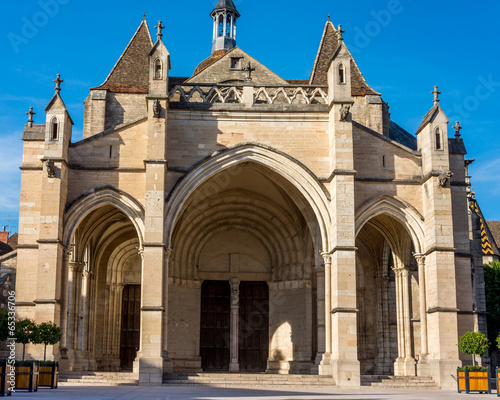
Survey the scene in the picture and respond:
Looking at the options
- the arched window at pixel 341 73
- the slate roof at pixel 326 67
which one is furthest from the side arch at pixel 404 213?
the slate roof at pixel 326 67

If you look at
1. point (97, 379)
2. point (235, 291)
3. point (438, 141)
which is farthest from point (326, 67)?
point (97, 379)

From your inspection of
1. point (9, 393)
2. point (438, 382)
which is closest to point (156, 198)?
point (9, 393)

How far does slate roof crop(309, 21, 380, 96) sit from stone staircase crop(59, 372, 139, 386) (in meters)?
12.5

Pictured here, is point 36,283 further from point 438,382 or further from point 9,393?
point 438,382

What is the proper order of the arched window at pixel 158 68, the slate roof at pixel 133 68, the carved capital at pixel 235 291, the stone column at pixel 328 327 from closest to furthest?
the stone column at pixel 328 327 < the arched window at pixel 158 68 < the carved capital at pixel 235 291 < the slate roof at pixel 133 68

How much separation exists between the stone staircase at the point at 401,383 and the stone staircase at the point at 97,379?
6.00 m

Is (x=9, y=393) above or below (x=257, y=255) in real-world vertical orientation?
below

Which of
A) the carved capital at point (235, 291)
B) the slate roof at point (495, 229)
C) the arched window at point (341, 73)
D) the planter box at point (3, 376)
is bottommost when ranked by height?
the planter box at point (3, 376)

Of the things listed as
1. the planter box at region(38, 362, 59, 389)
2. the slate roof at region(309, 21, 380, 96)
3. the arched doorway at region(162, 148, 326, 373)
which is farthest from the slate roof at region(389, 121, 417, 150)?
the planter box at region(38, 362, 59, 389)

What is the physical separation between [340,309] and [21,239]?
895cm

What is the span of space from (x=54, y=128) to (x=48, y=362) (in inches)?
268

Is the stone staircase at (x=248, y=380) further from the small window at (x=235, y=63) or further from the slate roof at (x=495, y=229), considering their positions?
the slate roof at (x=495, y=229)

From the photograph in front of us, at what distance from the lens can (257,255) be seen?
24906mm

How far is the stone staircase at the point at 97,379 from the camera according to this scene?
17547 millimetres
